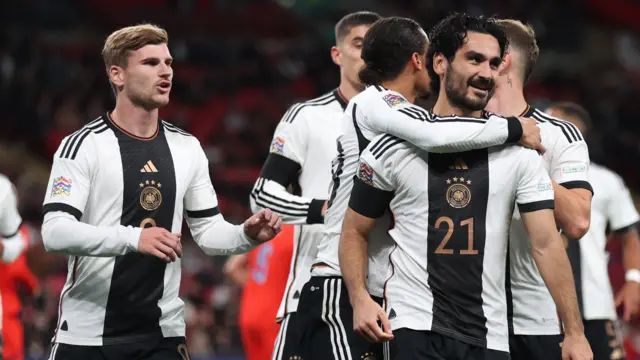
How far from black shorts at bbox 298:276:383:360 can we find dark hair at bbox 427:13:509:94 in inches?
45.4

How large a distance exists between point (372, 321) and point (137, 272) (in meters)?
1.25

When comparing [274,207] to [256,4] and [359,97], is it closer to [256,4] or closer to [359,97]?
[359,97]

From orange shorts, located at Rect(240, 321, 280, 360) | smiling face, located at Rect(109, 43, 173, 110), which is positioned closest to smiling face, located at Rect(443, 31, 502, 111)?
smiling face, located at Rect(109, 43, 173, 110)

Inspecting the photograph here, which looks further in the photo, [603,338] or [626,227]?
[626,227]

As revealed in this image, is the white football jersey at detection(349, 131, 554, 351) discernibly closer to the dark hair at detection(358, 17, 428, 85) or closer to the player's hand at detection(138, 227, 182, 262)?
the dark hair at detection(358, 17, 428, 85)

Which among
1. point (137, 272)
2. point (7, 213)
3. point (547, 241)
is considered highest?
point (7, 213)

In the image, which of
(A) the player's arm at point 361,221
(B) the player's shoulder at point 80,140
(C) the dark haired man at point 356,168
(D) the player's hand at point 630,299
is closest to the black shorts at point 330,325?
(C) the dark haired man at point 356,168

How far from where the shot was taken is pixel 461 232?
4680mm

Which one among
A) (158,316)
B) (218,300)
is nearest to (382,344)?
(158,316)

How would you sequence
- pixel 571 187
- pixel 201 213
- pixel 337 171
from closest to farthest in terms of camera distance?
pixel 571 187 → pixel 337 171 → pixel 201 213

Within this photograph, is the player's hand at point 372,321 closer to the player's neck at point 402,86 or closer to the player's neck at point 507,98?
the player's neck at point 402,86

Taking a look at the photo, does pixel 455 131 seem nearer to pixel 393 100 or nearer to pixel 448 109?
pixel 448 109

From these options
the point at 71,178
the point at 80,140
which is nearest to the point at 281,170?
the point at 80,140

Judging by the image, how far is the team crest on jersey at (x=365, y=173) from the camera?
4.82 metres
